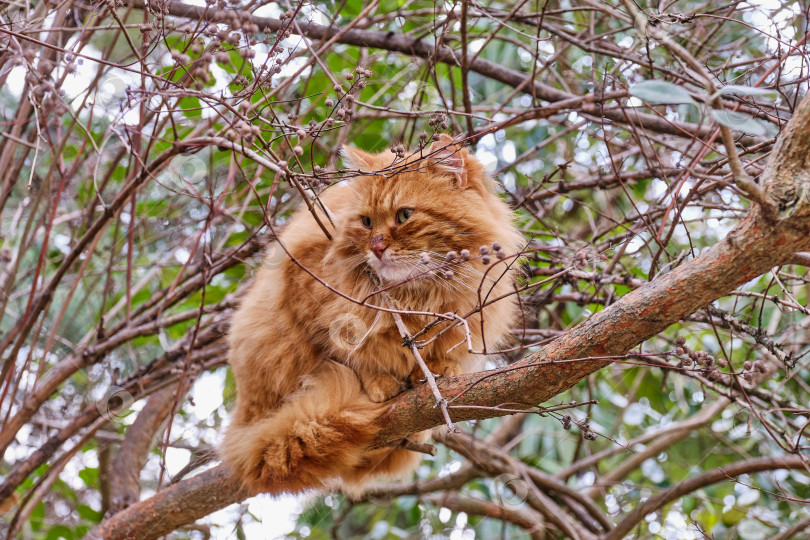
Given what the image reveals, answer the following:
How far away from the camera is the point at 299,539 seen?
441 centimetres

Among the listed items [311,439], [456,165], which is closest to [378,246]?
[456,165]

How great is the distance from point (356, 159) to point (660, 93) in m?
1.33

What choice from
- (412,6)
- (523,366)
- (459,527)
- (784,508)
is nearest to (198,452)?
(459,527)

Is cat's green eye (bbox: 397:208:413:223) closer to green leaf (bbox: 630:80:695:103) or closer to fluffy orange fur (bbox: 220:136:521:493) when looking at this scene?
fluffy orange fur (bbox: 220:136:521:493)

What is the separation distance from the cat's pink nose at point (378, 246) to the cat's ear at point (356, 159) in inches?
10.7

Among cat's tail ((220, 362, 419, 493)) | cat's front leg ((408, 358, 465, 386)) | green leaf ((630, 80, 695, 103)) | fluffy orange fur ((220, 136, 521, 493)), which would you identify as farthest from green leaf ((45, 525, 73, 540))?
green leaf ((630, 80, 695, 103))

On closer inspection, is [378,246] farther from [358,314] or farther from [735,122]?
[735,122]

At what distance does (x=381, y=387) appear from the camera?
2535 mm

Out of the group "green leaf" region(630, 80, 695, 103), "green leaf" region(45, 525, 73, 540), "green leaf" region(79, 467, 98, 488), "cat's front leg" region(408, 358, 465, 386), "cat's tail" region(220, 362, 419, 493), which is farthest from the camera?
"green leaf" region(79, 467, 98, 488)

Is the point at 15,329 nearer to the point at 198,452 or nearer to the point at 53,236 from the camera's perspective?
the point at 198,452

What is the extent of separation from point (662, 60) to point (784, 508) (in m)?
2.53

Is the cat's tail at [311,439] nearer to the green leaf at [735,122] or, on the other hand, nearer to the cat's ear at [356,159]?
the cat's ear at [356,159]

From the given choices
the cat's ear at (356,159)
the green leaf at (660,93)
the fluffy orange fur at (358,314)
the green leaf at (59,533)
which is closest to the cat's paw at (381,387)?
the fluffy orange fur at (358,314)

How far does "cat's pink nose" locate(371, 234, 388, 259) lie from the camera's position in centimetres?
248
